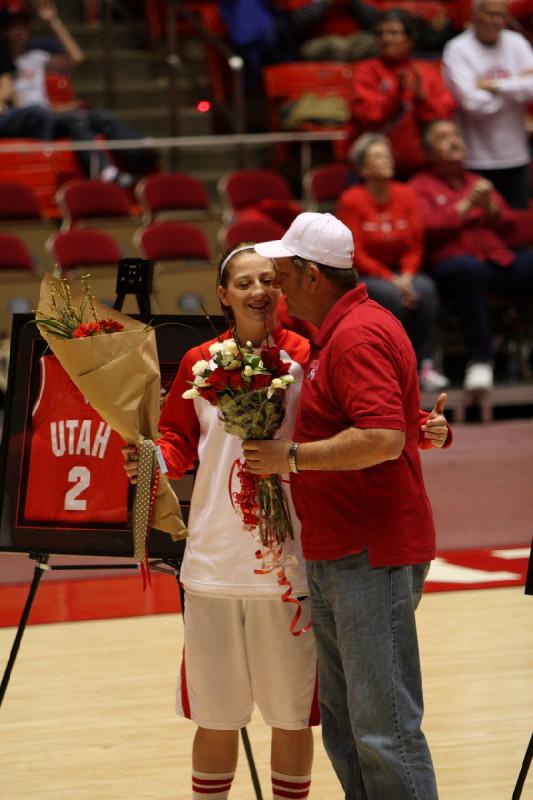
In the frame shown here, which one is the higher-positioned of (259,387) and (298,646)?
(259,387)

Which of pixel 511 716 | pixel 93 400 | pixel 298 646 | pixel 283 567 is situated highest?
pixel 93 400

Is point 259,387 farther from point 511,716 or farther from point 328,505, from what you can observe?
point 511,716

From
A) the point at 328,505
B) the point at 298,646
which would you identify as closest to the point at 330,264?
the point at 328,505

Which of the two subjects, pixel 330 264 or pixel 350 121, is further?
pixel 350 121

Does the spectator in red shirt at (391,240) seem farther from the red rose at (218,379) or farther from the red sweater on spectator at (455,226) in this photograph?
the red rose at (218,379)

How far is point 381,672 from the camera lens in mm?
2891

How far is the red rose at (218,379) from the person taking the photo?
3.04 meters

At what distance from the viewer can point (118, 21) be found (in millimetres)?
12336

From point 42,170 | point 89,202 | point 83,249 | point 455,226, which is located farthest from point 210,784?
point 42,170

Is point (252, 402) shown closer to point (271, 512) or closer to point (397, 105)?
point (271, 512)

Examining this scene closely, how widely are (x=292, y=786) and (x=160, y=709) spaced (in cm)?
133

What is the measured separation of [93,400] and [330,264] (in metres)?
0.68

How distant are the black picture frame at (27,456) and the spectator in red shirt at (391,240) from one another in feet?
15.5

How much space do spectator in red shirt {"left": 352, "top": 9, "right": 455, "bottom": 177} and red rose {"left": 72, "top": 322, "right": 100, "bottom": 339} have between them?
6406 millimetres
